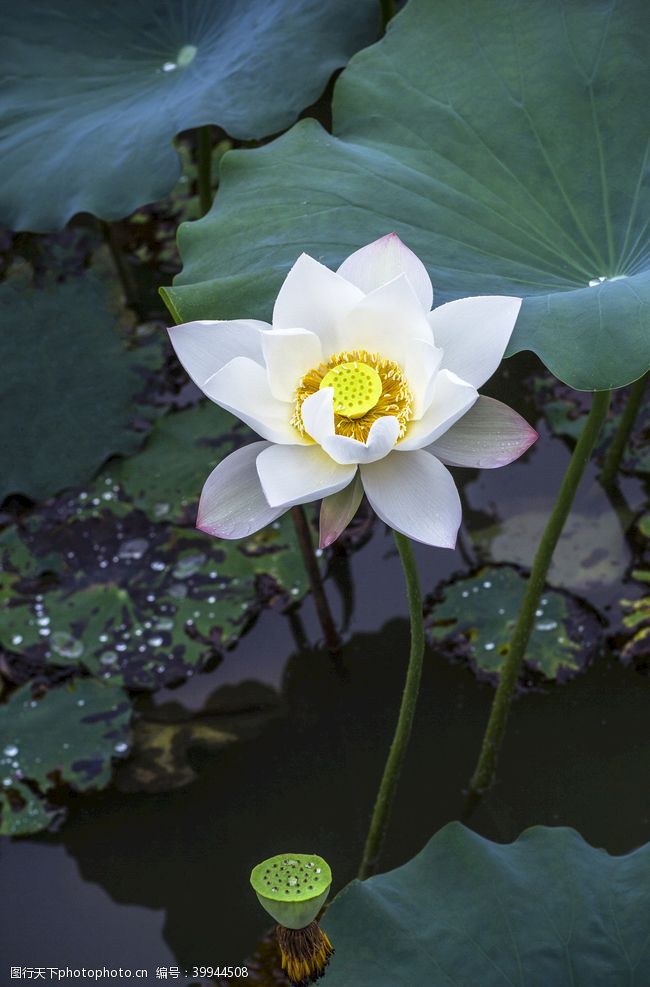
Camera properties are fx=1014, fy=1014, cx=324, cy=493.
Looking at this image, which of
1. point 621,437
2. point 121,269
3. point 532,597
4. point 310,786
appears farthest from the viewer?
point 121,269

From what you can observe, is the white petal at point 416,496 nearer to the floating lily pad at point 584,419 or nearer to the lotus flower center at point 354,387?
the lotus flower center at point 354,387

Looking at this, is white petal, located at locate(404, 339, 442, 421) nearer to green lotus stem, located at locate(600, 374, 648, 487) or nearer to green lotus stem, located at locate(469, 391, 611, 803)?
green lotus stem, located at locate(469, 391, 611, 803)

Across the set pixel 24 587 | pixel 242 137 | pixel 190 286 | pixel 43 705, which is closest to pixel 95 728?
pixel 43 705

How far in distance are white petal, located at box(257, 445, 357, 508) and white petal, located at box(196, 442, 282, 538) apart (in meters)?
0.03

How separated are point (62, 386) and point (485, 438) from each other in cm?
127

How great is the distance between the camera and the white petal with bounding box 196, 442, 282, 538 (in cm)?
94

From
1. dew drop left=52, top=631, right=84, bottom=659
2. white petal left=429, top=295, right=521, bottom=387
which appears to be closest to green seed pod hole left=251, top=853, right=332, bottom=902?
white petal left=429, top=295, right=521, bottom=387

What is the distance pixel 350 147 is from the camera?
1.31m

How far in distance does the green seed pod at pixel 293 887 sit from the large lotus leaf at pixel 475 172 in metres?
0.57

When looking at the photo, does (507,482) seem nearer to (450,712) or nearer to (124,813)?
(450,712)

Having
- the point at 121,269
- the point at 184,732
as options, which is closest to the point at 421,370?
the point at 184,732

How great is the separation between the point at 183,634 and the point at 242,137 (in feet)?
2.63

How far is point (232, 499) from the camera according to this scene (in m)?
0.95

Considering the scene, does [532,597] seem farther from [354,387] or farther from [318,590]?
[354,387]
